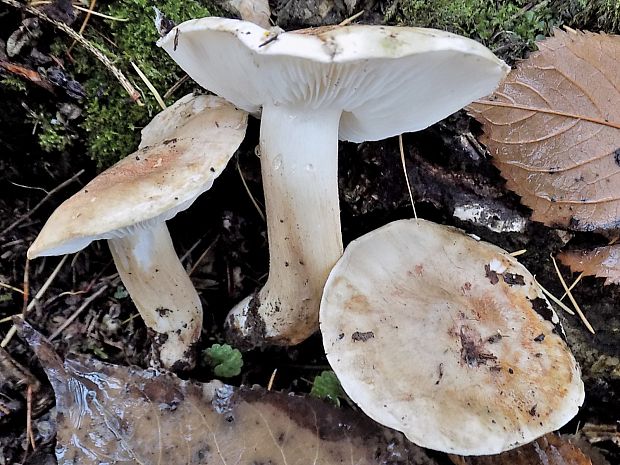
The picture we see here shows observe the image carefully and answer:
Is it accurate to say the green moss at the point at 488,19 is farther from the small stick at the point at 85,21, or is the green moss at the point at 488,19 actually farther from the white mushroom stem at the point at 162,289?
the white mushroom stem at the point at 162,289

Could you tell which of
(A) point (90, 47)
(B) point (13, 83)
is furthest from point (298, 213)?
(B) point (13, 83)

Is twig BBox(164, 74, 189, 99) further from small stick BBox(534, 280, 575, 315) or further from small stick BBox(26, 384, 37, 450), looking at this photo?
small stick BBox(534, 280, 575, 315)

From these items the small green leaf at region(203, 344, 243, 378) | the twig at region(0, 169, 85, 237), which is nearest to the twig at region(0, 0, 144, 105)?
the twig at region(0, 169, 85, 237)

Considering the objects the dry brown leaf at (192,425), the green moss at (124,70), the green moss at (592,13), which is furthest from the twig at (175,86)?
the green moss at (592,13)

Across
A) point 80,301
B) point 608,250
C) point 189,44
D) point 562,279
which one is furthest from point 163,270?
point 608,250

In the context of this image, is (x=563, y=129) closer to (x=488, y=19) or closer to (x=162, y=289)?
(x=488, y=19)

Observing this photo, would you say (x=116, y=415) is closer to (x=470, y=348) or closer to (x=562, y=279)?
(x=470, y=348)
